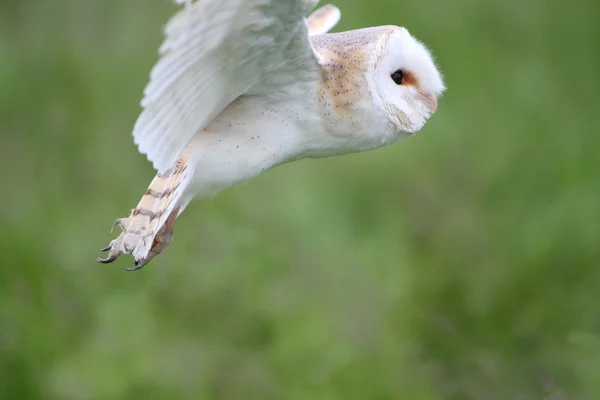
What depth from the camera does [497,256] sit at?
4648 millimetres

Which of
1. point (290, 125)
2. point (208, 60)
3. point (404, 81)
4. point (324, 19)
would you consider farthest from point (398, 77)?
point (208, 60)

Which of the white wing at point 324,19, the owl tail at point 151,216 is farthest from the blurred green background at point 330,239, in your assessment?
the owl tail at point 151,216

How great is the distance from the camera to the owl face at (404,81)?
264cm

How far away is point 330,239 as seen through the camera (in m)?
4.71

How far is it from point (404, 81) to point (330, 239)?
201 centimetres

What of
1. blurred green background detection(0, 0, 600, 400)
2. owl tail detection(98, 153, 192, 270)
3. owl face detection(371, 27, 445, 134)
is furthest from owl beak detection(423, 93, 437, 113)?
blurred green background detection(0, 0, 600, 400)

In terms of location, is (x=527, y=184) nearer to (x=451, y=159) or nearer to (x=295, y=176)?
(x=451, y=159)

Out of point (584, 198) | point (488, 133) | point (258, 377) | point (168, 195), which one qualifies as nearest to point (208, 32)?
point (168, 195)

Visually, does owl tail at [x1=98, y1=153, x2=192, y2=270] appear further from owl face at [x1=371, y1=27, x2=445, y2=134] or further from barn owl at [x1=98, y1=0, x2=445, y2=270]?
owl face at [x1=371, y1=27, x2=445, y2=134]

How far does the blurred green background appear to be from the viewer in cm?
409

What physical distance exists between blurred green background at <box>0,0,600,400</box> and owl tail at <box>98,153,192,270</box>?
4.54ft

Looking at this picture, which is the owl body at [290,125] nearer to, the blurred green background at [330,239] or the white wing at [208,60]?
the white wing at [208,60]

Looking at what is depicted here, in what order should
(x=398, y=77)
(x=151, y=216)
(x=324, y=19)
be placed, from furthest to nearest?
(x=324, y=19) < (x=398, y=77) < (x=151, y=216)

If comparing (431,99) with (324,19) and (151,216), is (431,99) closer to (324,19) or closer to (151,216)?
(324,19)
